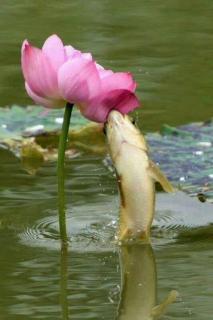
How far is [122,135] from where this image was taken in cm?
325

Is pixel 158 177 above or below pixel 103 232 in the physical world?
above

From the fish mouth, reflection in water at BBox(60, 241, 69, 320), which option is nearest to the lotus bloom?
the fish mouth

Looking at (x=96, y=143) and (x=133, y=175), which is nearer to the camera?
(x=133, y=175)

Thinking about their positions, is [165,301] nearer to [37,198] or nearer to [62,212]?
[62,212]

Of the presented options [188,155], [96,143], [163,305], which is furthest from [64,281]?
[96,143]

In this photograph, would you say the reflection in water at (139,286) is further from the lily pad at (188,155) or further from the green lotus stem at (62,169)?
the lily pad at (188,155)

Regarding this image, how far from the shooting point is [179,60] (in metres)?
5.49

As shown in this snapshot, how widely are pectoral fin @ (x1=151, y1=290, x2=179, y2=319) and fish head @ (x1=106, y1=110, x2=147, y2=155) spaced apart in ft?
1.52

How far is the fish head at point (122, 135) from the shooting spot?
3.23m

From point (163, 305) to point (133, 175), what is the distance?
19.4 inches

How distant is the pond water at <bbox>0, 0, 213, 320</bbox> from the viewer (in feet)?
9.46

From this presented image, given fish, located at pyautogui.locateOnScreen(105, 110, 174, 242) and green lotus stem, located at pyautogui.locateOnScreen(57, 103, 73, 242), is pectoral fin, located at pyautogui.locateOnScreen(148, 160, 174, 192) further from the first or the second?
green lotus stem, located at pyautogui.locateOnScreen(57, 103, 73, 242)

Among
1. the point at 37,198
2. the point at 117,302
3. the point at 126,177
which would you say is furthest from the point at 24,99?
the point at 117,302

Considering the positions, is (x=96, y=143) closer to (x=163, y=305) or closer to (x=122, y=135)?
(x=122, y=135)
